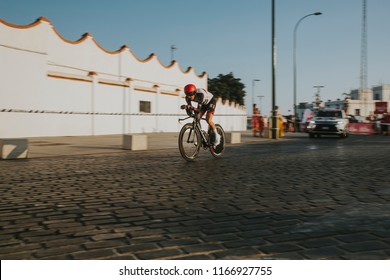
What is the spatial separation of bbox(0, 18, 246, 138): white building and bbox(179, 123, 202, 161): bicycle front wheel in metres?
7.10

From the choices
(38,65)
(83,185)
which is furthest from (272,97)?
(83,185)

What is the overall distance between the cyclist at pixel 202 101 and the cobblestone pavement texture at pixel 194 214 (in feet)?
7.21

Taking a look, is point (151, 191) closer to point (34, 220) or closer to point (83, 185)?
point (83, 185)

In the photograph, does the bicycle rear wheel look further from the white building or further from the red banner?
the red banner

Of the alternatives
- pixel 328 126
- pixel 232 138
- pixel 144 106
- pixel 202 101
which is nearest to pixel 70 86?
pixel 144 106

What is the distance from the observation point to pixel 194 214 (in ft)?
13.8

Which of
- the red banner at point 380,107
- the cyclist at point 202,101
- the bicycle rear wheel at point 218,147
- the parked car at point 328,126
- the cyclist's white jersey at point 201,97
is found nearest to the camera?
the cyclist at point 202,101

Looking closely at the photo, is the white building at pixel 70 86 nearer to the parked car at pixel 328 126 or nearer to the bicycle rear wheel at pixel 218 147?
the bicycle rear wheel at pixel 218 147

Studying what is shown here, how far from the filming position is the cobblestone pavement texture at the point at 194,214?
3010 millimetres

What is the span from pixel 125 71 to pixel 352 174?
21146 millimetres

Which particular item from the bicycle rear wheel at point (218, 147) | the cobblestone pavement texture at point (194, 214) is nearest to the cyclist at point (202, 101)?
the bicycle rear wheel at point (218, 147)

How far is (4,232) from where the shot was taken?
3514 mm

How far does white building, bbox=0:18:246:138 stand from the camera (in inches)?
713

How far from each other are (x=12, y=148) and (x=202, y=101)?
4942mm
